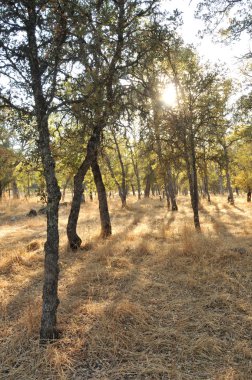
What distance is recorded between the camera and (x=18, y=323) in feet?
17.3

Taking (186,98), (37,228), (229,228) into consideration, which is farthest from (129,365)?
(37,228)

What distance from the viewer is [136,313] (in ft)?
17.8

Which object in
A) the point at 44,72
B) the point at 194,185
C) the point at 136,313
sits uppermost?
the point at 44,72

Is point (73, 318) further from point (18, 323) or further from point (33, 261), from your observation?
point (33, 261)

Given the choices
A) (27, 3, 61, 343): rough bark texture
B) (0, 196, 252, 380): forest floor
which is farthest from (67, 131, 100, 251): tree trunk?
(27, 3, 61, 343): rough bark texture

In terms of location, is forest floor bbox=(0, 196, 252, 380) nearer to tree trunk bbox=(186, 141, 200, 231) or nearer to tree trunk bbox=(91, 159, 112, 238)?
tree trunk bbox=(91, 159, 112, 238)

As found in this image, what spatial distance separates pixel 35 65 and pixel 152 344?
4.69 m

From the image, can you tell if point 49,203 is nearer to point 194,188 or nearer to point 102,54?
point 102,54

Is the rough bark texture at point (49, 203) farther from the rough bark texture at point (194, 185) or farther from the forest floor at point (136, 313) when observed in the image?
the rough bark texture at point (194, 185)

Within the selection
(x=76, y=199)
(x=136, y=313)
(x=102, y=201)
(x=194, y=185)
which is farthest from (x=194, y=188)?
(x=136, y=313)

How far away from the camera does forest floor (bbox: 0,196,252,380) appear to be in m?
4.16

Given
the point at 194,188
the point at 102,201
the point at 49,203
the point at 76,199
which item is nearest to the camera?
the point at 49,203

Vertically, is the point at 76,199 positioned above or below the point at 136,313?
above

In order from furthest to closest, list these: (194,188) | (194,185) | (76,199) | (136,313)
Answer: (194,188), (194,185), (76,199), (136,313)
